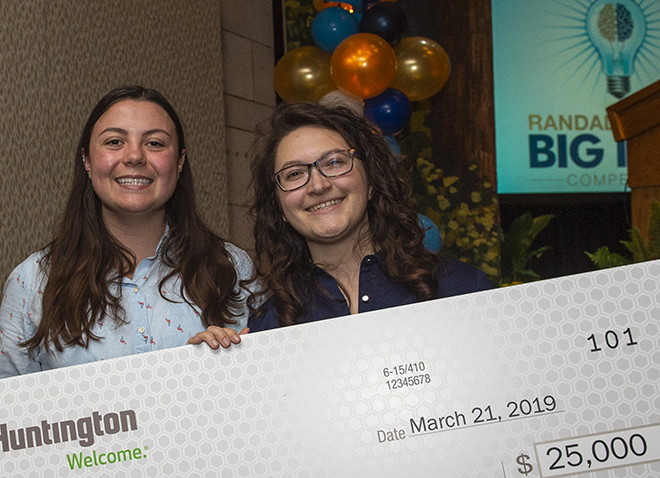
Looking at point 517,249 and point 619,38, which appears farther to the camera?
point 619,38

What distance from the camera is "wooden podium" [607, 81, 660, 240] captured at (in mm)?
2166

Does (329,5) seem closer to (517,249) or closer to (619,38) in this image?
(517,249)

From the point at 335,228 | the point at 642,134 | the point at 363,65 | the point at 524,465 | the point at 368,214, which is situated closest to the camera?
the point at 524,465

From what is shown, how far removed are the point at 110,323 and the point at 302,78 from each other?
211 centimetres

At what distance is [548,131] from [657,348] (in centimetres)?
412

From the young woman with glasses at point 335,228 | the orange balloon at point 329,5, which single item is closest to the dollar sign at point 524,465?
the young woman with glasses at point 335,228

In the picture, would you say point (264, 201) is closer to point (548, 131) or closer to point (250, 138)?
point (250, 138)

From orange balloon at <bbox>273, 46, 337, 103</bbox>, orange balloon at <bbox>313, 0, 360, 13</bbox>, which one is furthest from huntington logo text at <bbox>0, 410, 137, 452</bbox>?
orange balloon at <bbox>313, 0, 360, 13</bbox>

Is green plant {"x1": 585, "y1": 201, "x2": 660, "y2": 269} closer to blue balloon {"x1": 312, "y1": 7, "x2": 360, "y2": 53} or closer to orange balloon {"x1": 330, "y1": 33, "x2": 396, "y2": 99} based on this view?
orange balloon {"x1": 330, "y1": 33, "x2": 396, "y2": 99}

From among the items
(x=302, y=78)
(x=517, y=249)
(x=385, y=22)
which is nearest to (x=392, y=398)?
(x=302, y=78)

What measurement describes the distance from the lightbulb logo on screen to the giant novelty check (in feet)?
14.4

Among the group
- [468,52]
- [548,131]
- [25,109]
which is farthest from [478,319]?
[548,131]

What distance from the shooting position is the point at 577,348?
99cm

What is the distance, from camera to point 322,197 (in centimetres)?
136
